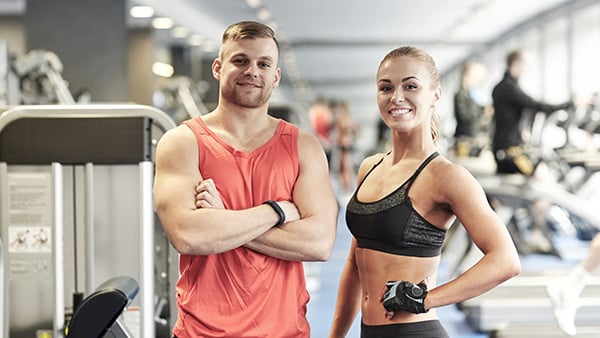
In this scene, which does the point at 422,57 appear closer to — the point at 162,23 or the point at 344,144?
the point at 162,23

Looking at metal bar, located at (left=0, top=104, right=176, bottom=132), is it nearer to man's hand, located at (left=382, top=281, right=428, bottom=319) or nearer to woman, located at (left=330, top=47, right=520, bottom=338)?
woman, located at (left=330, top=47, right=520, bottom=338)

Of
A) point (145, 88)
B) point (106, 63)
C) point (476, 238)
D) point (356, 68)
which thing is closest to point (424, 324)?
point (476, 238)

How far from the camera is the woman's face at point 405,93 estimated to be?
79.8 inches

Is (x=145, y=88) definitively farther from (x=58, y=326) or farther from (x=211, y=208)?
(x=211, y=208)

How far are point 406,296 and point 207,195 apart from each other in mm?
523

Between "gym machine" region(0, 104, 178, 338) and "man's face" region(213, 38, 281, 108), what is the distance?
2.48 feet

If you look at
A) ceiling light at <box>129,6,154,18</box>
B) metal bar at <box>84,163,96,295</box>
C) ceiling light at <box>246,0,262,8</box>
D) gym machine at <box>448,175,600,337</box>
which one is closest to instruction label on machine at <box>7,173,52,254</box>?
metal bar at <box>84,163,96,295</box>

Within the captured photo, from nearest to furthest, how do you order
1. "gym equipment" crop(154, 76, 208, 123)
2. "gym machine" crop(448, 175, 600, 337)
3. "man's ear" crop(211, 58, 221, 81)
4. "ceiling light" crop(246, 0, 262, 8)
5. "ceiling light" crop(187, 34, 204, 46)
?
1. "man's ear" crop(211, 58, 221, 81)
2. "gym machine" crop(448, 175, 600, 337)
3. "gym equipment" crop(154, 76, 208, 123)
4. "ceiling light" crop(246, 0, 262, 8)
5. "ceiling light" crop(187, 34, 204, 46)

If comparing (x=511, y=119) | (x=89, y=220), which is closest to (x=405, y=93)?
(x=89, y=220)

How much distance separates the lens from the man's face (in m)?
2.06

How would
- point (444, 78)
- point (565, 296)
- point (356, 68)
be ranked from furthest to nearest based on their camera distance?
point (444, 78) → point (356, 68) → point (565, 296)

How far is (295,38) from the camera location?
16.5m

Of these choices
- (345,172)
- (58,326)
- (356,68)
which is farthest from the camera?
(356,68)

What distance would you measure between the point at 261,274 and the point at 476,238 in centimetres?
52
